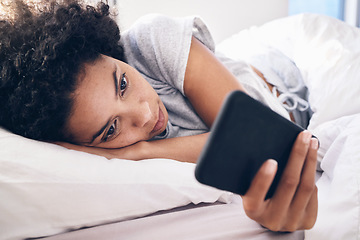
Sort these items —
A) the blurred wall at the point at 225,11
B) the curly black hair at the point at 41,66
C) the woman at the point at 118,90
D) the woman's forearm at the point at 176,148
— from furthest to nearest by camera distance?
the blurred wall at the point at 225,11 → the woman's forearm at the point at 176,148 → the curly black hair at the point at 41,66 → the woman at the point at 118,90

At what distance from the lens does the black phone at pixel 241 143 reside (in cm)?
34

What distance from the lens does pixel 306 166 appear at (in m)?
0.44

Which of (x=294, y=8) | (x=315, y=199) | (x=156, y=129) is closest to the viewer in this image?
(x=315, y=199)

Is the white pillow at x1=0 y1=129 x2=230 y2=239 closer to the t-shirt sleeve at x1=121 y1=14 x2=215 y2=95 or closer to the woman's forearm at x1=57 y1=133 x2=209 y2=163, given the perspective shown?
the woman's forearm at x1=57 y1=133 x2=209 y2=163

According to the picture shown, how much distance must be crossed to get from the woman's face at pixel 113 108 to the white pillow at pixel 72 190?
0.08m

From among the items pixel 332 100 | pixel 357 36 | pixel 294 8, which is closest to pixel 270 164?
pixel 332 100

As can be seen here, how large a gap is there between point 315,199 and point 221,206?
0.56 feet

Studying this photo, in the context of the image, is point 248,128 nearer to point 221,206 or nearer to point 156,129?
point 221,206

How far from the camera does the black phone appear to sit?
0.34 meters

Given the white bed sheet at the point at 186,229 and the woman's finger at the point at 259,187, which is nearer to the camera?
the woman's finger at the point at 259,187

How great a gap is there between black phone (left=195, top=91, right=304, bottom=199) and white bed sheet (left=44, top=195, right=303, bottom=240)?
0.14 metres

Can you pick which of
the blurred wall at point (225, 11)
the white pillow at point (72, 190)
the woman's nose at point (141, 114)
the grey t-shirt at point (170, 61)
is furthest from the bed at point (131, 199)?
the blurred wall at point (225, 11)

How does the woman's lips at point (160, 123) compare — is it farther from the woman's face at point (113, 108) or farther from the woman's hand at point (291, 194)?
the woman's hand at point (291, 194)

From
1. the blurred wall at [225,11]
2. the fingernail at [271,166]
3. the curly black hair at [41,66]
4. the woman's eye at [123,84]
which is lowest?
the blurred wall at [225,11]
